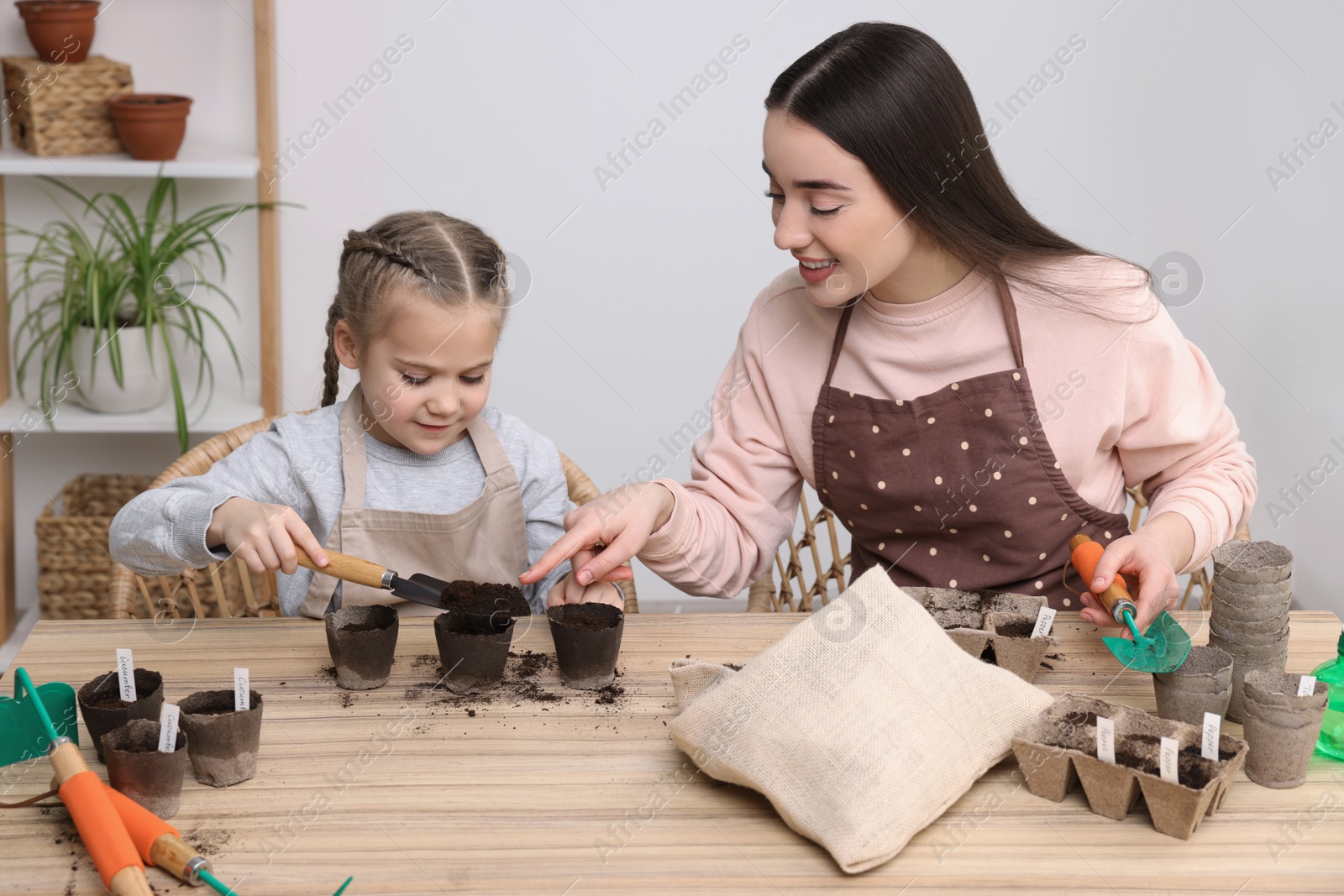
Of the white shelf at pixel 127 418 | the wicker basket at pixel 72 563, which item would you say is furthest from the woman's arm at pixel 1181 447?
the wicker basket at pixel 72 563

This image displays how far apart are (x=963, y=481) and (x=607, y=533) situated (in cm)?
47

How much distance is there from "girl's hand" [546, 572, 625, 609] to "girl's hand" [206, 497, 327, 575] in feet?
0.95

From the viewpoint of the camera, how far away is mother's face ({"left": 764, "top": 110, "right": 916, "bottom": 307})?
56.0 inches

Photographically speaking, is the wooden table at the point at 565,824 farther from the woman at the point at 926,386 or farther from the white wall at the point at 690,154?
the white wall at the point at 690,154

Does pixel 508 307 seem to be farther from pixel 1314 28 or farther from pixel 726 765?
pixel 1314 28

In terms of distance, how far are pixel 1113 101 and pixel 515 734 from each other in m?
2.15

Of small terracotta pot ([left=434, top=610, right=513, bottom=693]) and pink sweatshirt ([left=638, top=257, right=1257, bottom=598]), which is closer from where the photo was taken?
small terracotta pot ([left=434, top=610, right=513, bottom=693])

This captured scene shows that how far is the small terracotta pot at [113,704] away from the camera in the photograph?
1.09 metres

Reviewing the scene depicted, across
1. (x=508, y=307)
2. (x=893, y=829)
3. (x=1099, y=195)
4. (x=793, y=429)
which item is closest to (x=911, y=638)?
(x=893, y=829)

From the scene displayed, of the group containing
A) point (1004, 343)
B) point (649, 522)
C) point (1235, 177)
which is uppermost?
point (1235, 177)

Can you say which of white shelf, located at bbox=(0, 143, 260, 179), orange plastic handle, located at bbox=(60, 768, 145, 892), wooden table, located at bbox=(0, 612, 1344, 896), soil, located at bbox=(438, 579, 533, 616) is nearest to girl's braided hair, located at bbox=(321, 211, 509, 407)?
soil, located at bbox=(438, 579, 533, 616)

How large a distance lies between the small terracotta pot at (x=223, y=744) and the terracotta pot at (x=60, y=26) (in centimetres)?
194

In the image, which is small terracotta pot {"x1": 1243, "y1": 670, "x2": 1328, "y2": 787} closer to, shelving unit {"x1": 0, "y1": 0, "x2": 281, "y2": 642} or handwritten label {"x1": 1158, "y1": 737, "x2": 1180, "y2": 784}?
handwritten label {"x1": 1158, "y1": 737, "x2": 1180, "y2": 784}

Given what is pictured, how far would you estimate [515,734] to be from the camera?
1.17 m
